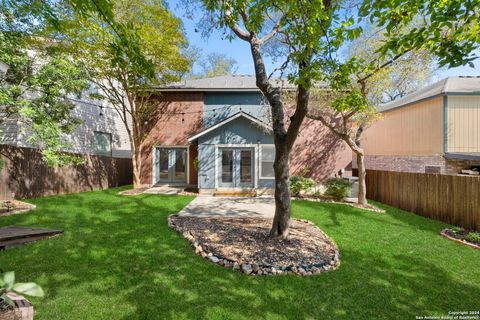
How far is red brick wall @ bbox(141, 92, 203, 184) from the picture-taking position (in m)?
15.3

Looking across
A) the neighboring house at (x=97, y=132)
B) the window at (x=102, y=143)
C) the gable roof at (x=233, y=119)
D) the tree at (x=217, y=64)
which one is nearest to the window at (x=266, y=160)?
the gable roof at (x=233, y=119)

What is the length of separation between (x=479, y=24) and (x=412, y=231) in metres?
5.82

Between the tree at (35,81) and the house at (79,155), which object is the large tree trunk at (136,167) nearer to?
the house at (79,155)

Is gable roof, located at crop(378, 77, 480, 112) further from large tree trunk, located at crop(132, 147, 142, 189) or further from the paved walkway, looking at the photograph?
large tree trunk, located at crop(132, 147, 142, 189)

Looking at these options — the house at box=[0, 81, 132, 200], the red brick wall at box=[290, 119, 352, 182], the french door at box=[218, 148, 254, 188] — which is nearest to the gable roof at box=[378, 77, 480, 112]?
the red brick wall at box=[290, 119, 352, 182]

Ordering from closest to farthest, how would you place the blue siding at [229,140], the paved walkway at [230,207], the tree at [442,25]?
the tree at [442,25] < the paved walkway at [230,207] < the blue siding at [229,140]

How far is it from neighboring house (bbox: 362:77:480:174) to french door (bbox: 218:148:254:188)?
9413mm

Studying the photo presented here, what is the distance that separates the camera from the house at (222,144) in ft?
43.6

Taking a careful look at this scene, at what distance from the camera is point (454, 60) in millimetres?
3057

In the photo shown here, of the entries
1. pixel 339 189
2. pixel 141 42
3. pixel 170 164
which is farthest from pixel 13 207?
pixel 339 189

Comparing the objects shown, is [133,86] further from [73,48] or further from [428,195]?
[428,195]

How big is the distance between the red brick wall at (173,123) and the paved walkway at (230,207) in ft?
15.9

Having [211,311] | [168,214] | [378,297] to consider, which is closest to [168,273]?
[211,311]

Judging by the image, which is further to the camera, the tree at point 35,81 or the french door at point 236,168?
the french door at point 236,168
